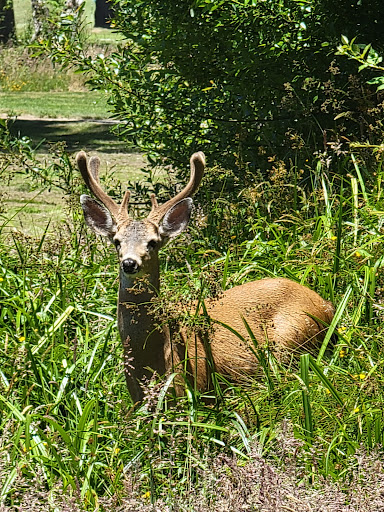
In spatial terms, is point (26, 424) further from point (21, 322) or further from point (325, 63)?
point (325, 63)

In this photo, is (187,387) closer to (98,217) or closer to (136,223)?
(136,223)

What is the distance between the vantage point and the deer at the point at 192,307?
16.6 ft

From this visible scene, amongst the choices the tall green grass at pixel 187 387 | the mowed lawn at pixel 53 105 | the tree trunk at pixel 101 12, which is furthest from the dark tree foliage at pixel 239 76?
the tree trunk at pixel 101 12

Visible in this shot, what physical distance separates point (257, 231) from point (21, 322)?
5.94 feet

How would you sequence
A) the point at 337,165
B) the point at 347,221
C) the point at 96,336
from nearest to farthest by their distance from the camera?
the point at 96,336
the point at 347,221
the point at 337,165

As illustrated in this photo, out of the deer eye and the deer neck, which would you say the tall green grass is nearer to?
the deer neck

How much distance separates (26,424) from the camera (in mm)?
4145

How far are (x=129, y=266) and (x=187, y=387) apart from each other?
82 cm

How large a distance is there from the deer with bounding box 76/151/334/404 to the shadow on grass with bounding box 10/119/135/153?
396 inches

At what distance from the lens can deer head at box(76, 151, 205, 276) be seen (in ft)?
16.7

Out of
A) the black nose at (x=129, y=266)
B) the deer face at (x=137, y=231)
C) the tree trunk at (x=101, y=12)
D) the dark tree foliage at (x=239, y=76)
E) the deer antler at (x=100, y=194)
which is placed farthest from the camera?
the tree trunk at (x=101, y=12)

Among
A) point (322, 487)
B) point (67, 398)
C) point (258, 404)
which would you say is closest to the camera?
point (322, 487)

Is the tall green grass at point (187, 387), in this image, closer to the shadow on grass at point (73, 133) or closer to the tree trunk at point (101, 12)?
the shadow on grass at point (73, 133)

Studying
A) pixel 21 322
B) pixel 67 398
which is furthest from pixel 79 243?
pixel 67 398
